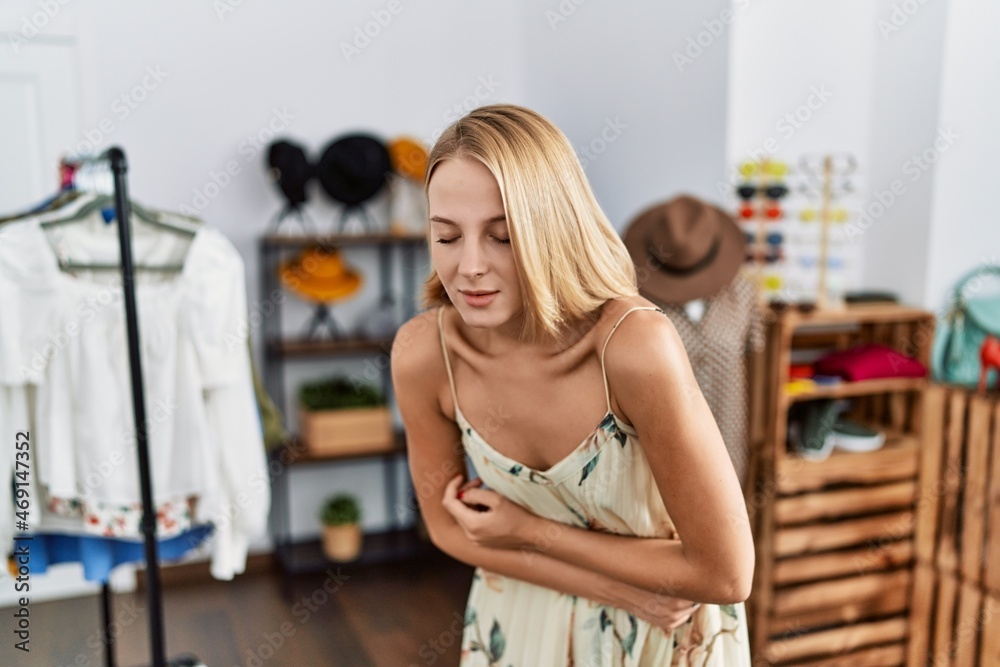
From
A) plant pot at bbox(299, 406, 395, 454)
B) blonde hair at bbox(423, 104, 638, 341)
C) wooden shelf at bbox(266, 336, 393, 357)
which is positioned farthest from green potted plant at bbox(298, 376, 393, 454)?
blonde hair at bbox(423, 104, 638, 341)

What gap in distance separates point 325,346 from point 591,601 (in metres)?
2.63

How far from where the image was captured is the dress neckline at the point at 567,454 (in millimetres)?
980

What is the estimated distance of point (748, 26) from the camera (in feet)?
8.84

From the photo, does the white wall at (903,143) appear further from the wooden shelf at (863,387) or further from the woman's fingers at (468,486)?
the woman's fingers at (468,486)

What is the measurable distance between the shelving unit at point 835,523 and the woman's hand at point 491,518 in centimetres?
160

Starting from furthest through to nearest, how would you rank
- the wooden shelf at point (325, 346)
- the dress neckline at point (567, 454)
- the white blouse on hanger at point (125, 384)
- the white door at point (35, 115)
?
the wooden shelf at point (325, 346) < the white door at point (35, 115) < the white blouse on hanger at point (125, 384) < the dress neckline at point (567, 454)

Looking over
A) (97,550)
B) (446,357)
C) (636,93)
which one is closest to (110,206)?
(97,550)

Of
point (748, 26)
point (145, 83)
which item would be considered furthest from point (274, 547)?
point (748, 26)

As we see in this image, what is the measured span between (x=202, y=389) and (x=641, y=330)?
5.12 feet

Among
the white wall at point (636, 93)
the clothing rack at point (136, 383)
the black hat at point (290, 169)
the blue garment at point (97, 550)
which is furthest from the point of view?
the black hat at point (290, 169)

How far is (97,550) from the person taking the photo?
209cm

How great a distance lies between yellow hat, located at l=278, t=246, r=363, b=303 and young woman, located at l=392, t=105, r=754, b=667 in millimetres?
2469

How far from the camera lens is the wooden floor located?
9.59 feet

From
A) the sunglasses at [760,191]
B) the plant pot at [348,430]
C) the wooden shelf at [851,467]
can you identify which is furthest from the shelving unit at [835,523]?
the plant pot at [348,430]
